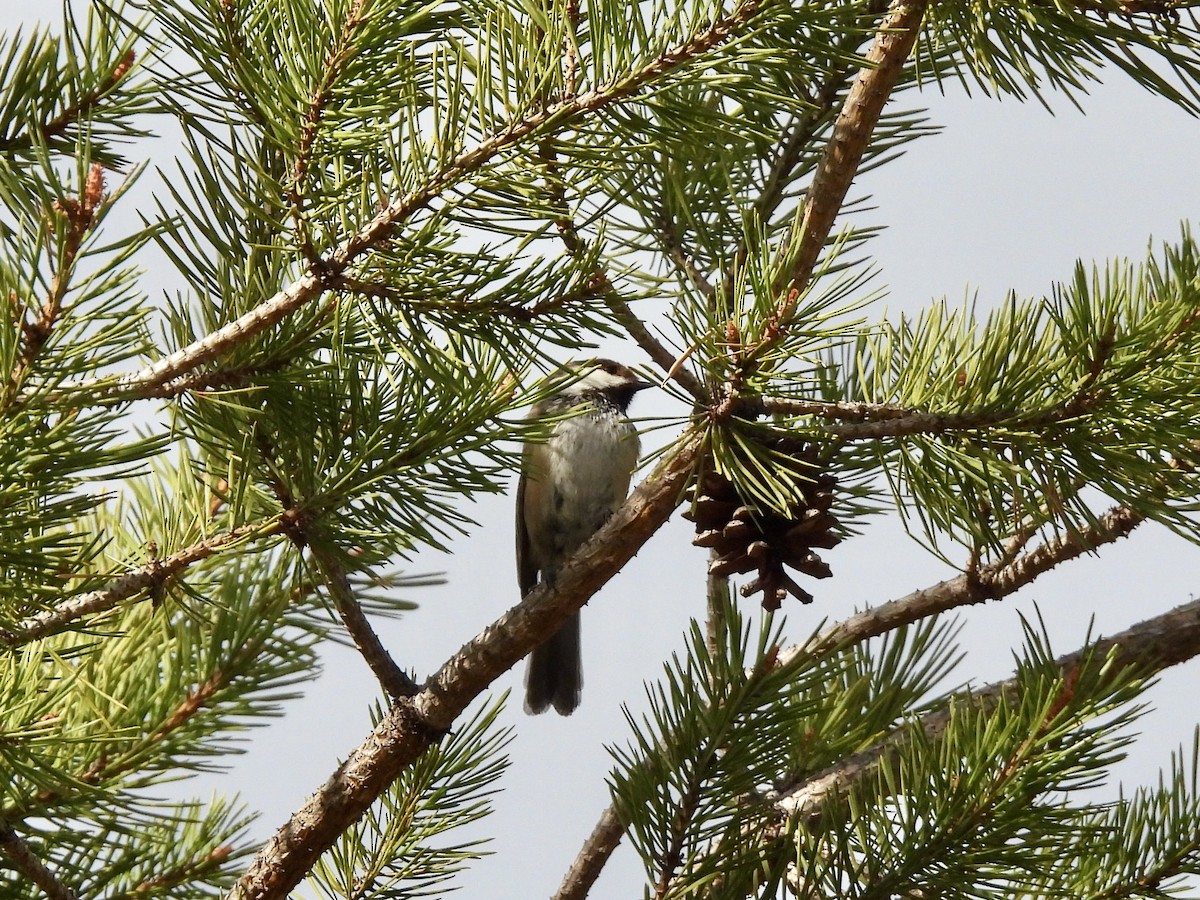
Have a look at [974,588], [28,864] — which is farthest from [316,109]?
[974,588]

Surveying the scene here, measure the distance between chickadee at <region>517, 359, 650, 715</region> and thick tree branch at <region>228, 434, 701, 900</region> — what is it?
5.77 feet

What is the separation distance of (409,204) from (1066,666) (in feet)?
4.11

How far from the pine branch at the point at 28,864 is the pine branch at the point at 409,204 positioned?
746 mm

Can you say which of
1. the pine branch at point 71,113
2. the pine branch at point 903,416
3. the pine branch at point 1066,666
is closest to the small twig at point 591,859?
the pine branch at point 1066,666

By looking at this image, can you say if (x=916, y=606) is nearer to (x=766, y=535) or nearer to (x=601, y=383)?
(x=766, y=535)

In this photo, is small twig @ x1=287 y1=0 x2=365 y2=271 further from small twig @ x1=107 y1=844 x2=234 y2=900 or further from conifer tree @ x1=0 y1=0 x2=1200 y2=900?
small twig @ x1=107 y1=844 x2=234 y2=900

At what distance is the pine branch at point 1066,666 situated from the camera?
196 cm

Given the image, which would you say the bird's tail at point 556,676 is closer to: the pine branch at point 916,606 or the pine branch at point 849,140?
the pine branch at point 916,606

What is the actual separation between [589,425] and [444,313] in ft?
8.15

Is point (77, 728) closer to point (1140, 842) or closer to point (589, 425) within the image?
point (1140, 842)

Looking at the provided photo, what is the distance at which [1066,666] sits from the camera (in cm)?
196

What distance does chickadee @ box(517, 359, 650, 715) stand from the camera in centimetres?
404

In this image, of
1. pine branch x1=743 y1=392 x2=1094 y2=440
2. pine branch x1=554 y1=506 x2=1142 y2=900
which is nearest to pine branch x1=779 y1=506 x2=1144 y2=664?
pine branch x1=554 y1=506 x2=1142 y2=900

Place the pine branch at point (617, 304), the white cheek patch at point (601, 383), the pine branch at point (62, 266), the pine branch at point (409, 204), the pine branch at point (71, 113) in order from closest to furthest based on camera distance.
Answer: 1. the pine branch at point (62, 266)
2. the pine branch at point (409, 204)
3. the pine branch at point (617, 304)
4. the pine branch at point (71, 113)
5. the white cheek patch at point (601, 383)
